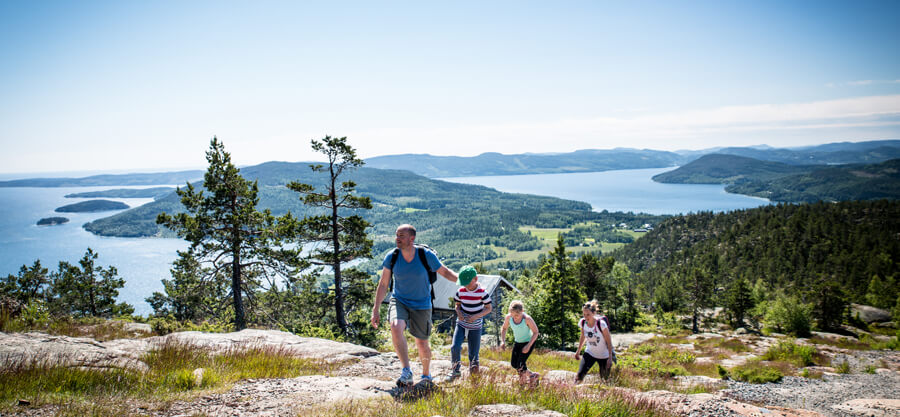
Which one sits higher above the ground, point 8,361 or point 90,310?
point 8,361

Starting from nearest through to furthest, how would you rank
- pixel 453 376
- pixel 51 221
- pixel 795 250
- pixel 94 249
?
pixel 453 376
pixel 795 250
pixel 94 249
pixel 51 221

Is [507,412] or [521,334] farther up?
[507,412]

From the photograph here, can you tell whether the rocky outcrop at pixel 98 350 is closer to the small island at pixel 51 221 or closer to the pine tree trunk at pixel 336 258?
the pine tree trunk at pixel 336 258

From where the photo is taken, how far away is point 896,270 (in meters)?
62.2

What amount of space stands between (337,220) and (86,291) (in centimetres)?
2493

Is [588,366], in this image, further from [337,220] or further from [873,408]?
[337,220]

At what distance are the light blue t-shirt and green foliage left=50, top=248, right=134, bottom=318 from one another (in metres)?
30.3

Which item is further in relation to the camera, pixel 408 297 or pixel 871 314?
pixel 871 314

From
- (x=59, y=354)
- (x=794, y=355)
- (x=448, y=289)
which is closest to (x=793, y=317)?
(x=794, y=355)

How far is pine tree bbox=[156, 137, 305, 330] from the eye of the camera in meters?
15.5

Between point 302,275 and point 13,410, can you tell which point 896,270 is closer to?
point 302,275

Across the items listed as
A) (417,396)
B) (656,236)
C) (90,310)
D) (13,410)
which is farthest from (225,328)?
(656,236)

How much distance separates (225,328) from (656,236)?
133761 millimetres

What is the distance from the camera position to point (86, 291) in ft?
91.9
